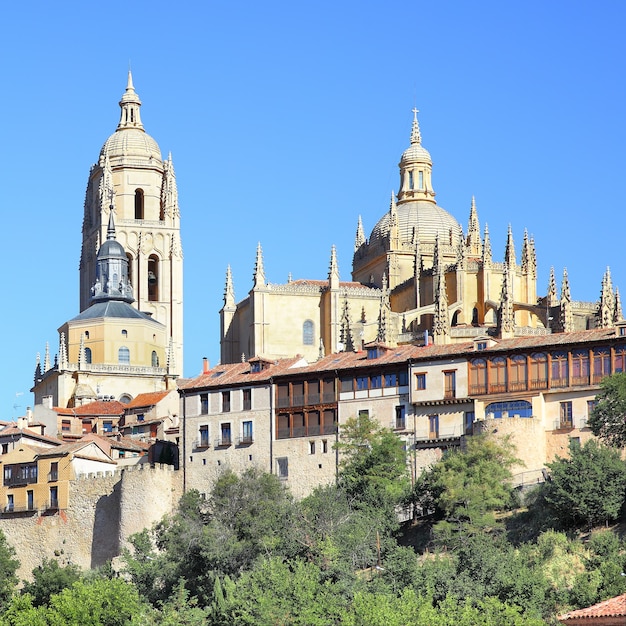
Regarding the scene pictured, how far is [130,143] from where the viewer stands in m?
151

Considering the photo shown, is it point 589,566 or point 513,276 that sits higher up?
point 513,276

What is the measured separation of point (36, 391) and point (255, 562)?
2209 inches

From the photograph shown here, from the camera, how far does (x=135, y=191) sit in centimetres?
15000

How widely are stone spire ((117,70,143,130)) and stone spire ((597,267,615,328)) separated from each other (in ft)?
201

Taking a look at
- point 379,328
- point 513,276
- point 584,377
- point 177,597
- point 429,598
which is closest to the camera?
point 429,598

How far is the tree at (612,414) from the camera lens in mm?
73062

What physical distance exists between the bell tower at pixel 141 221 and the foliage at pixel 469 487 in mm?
68561

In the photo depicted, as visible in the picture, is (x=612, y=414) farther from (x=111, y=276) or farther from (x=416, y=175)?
(x=111, y=276)

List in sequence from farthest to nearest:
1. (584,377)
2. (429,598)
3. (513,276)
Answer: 1. (513,276)
2. (584,377)
3. (429,598)

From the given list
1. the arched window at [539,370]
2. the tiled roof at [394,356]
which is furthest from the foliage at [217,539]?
the arched window at [539,370]

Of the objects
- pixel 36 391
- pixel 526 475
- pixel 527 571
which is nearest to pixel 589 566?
pixel 527 571

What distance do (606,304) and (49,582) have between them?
36039 mm

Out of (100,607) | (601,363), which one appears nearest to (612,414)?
(601,363)

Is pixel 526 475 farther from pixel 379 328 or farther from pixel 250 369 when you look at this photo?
pixel 379 328
